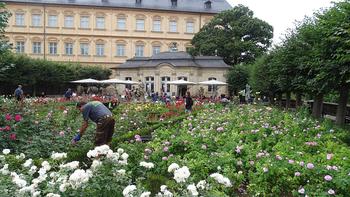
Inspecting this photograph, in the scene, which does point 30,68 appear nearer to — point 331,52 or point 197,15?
point 197,15

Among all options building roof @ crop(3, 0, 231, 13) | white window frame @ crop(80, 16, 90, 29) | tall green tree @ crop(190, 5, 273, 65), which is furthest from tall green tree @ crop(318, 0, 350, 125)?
white window frame @ crop(80, 16, 90, 29)

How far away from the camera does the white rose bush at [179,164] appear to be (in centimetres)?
376

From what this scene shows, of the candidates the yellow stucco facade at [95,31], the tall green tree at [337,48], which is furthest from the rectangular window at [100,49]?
the tall green tree at [337,48]

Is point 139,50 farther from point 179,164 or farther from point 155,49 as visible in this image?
point 179,164

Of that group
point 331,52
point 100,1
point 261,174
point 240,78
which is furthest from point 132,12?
point 261,174

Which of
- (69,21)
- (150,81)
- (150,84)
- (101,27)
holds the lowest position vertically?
(150,84)

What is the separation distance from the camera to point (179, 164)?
570 cm

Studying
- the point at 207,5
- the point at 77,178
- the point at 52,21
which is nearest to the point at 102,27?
the point at 52,21

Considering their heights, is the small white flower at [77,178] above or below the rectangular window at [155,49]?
below

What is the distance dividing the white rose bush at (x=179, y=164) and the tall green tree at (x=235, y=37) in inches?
1279

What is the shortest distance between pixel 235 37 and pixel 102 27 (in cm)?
1677

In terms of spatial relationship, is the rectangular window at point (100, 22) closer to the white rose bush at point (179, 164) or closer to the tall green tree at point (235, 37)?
the tall green tree at point (235, 37)

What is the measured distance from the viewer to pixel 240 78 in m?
38.7

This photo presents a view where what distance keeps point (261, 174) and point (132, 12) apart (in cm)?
4794
